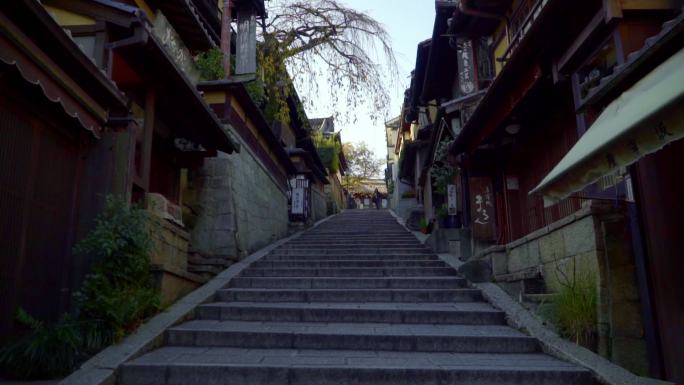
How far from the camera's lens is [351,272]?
333 inches

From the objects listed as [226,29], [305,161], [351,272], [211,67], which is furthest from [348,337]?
[305,161]

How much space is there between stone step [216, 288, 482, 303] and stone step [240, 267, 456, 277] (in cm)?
126

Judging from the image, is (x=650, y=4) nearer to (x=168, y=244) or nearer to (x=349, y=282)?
(x=349, y=282)

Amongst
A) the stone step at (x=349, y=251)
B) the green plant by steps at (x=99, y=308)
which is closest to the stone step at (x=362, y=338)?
the green plant by steps at (x=99, y=308)

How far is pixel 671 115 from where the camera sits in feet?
9.01

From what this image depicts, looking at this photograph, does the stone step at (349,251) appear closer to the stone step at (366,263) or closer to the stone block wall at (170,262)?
the stone step at (366,263)

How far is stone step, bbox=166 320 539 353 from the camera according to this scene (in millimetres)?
4910

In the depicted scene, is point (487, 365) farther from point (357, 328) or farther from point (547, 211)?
point (547, 211)

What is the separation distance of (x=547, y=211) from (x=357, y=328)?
3792 mm

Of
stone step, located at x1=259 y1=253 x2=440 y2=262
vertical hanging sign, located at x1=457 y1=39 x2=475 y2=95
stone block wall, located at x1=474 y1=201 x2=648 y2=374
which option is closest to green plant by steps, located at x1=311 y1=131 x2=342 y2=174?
vertical hanging sign, located at x1=457 y1=39 x2=475 y2=95

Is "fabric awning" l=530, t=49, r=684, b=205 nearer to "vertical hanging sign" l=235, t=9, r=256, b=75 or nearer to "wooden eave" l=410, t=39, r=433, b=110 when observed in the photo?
"vertical hanging sign" l=235, t=9, r=256, b=75

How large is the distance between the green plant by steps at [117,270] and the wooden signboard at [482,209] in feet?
21.7

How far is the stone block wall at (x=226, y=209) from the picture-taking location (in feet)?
30.7

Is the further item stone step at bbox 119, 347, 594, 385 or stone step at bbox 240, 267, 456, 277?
stone step at bbox 240, 267, 456, 277
